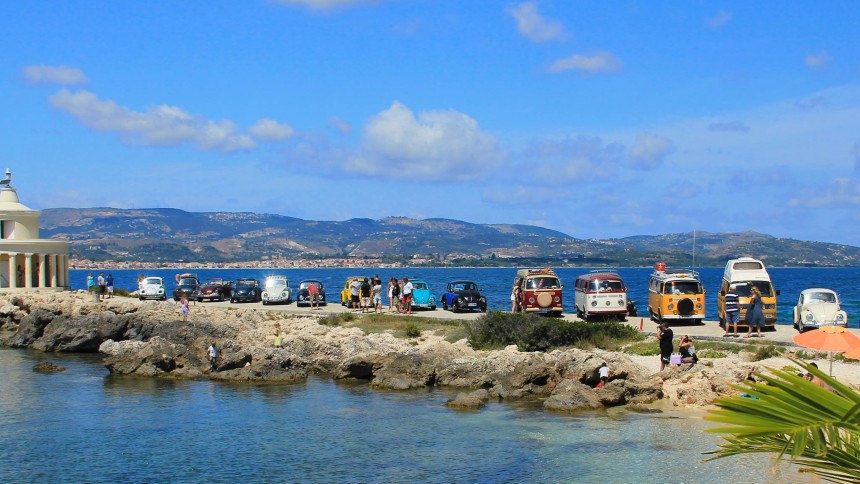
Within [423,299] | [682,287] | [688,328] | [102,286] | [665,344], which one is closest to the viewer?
[665,344]

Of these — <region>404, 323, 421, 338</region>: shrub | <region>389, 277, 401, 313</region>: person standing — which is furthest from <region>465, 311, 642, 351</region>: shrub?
<region>389, 277, 401, 313</region>: person standing

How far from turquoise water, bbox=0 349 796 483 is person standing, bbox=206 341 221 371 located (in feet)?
11.1

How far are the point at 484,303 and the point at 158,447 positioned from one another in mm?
27229

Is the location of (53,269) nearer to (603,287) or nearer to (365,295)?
(365,295)

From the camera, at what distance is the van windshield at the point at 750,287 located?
3259 cm

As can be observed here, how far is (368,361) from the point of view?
29.9 m

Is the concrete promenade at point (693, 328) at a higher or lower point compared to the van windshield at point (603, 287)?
lower

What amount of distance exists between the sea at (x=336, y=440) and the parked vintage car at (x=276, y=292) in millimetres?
25503

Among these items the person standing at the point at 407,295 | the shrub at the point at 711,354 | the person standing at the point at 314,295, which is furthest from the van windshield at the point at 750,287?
the person standing at the point at 314,295

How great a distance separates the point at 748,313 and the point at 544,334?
300 inches

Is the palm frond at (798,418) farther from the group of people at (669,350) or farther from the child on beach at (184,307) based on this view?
the child on beach at (184,307)

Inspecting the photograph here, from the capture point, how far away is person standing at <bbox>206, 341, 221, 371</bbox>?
3111 centimetres

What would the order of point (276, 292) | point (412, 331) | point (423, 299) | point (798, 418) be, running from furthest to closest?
point (276, 292)
point (423, 299)
point (412, 331)
point (798, 418)

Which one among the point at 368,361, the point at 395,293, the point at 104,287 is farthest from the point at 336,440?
the point at 104,287
